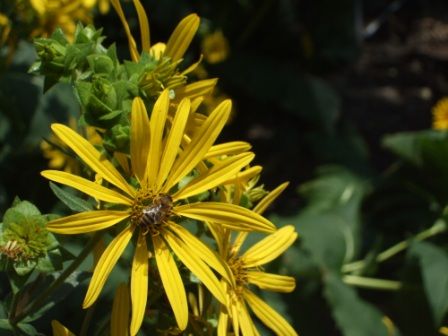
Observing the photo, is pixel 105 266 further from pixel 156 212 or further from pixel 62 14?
pixel 62 14

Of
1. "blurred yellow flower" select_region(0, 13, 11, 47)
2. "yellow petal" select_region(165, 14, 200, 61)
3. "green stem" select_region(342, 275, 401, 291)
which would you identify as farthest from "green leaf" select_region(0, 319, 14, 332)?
"green stem" select_region(342, 275, 401, 291)

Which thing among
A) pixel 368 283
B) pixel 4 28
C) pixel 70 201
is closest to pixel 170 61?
pixel 70 201

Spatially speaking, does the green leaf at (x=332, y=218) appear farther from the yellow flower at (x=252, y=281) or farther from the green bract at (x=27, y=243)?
the green bract at (x=27, y=243)

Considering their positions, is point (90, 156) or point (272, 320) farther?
point (272, 320)

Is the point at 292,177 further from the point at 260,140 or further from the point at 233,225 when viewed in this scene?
the point at 233,225

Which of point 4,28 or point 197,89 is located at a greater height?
point 4,28
